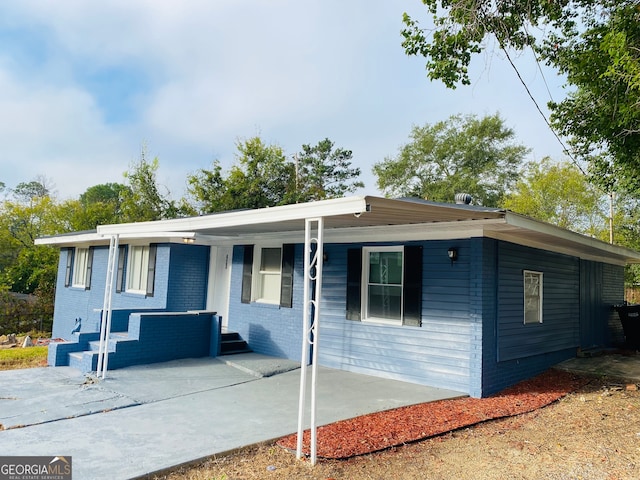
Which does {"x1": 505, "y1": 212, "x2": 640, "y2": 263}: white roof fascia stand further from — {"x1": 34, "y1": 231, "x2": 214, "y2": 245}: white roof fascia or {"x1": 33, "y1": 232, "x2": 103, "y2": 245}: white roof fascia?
{"x1": 33, "y1": 232, "x2": 103, "y2": 245}: white roof fascia

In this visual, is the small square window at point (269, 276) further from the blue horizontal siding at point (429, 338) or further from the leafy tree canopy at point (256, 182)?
the leafy tree canopy at point (256, 182)

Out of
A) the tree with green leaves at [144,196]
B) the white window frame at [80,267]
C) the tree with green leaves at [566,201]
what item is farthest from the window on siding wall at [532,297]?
the tree with green leaves at [144,196]

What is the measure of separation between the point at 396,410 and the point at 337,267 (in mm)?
3063

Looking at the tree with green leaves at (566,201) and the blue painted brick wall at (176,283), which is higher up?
the tree with green leaves at (566,201)

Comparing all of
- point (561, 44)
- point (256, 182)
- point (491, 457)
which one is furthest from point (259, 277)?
point (256, 182)

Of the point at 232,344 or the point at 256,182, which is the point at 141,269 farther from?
the point at 256,182

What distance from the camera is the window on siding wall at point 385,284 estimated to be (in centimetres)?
657

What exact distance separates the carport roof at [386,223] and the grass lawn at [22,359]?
321 cm

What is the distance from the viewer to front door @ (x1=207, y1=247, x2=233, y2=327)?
9.55 m

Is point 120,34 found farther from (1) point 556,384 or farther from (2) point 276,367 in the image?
(1) point 556,384

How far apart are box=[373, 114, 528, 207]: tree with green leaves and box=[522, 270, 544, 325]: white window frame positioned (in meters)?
18.8

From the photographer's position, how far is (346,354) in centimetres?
733

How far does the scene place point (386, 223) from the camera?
6.23m

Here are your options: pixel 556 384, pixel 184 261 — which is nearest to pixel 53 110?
pixel 184 261
